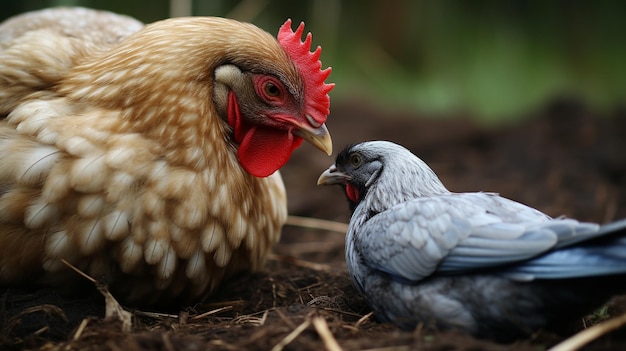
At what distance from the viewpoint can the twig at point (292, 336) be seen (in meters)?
2.21

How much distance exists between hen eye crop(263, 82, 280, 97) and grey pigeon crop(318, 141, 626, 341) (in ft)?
2.28

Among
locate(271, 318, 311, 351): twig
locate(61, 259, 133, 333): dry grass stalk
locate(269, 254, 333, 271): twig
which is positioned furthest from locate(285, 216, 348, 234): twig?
locate(271, 318, 311, 351): twig

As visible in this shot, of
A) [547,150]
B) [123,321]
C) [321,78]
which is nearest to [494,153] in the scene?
[547,150]

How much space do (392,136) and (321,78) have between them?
3843mm

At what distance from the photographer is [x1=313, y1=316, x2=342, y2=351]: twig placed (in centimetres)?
219

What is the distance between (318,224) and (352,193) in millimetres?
1521

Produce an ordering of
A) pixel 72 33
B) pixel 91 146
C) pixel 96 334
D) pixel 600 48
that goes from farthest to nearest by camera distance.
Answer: pixel 600 48 < pixel 72 33 < pixel 91 146 < pixel 96 334

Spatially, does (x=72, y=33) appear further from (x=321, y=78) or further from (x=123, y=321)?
(x=123, y=321)

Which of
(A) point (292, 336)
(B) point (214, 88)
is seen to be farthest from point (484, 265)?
(B) point (214, 88)

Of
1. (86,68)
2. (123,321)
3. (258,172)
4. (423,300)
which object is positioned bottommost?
(123,321)

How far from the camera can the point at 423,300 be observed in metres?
2.40

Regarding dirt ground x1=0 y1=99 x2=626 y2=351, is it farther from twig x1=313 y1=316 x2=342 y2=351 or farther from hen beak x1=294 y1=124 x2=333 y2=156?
hen beak x1=294 y1=124 x2=333 y2=156

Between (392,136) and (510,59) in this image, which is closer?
(392,136)

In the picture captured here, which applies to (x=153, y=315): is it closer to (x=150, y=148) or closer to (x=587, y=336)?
(x=150, y=148)
